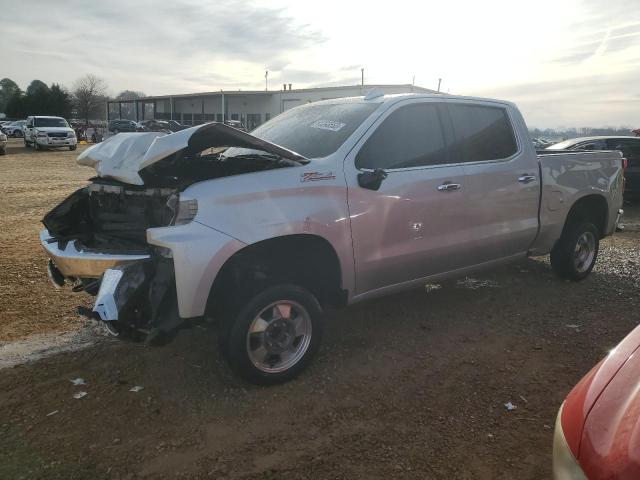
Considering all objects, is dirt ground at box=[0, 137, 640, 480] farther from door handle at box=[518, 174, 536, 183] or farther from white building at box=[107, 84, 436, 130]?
white building at box=[107, 84, 436, 130]

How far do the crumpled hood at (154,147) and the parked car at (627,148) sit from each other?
10.7 m

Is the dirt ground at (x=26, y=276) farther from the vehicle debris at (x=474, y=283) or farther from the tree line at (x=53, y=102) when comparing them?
the tree line at (x=53, y=102)

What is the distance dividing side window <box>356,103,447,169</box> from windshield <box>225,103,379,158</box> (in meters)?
0.20

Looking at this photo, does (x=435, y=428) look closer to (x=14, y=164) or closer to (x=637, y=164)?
(x=637, y=164)

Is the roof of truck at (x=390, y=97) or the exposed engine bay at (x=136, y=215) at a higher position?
the roof of truck at (x=390, y=97)

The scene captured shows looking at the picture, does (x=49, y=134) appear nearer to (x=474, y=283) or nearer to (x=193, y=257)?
(x=474, y=283)

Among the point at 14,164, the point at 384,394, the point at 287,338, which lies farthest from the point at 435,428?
the point at 14,164

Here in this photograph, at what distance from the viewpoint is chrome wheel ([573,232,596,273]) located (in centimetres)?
593

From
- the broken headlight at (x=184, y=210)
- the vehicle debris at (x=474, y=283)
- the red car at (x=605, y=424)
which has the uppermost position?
the broken headlight at (x=184, y=210)

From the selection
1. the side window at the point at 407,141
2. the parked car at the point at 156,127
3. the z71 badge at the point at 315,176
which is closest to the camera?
the z71 badge at the point at 315,176

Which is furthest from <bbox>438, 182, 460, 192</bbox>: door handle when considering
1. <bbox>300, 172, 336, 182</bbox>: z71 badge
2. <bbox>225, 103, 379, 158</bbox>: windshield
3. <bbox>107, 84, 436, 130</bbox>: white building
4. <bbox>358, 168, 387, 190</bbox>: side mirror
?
<bbox>107, 84, 436, 130</bbox>: white building

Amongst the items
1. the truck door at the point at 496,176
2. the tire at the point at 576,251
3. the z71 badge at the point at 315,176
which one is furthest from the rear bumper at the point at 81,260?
the tire at the point at 576,251

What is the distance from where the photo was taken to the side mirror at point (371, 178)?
3.75 meters

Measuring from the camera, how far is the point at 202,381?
3.66m
